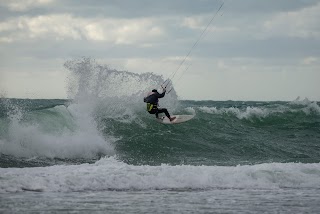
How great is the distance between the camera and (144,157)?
56.5ft

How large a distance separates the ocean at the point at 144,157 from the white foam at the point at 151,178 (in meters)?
0.02

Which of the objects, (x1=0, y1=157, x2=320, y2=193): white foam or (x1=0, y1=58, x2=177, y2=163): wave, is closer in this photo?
(x1=0, y1=157, x2=320, y2=193): white foam

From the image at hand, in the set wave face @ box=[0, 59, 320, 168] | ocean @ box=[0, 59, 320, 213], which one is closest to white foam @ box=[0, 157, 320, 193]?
ocean @ box=[0, 59, 320, 213]

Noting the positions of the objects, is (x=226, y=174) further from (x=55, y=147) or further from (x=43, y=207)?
(x=55, y=147)

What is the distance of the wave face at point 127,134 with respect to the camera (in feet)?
53.0

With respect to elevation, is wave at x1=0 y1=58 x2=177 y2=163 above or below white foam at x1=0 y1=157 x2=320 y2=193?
above

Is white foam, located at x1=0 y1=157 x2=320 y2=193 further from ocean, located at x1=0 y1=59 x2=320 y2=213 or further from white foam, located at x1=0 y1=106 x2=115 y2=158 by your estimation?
white foam, located at x1=0 y1=106 x2=115 y2=158

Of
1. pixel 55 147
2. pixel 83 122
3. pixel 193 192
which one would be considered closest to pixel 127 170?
pixel 193 192

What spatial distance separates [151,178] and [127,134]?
896 cm

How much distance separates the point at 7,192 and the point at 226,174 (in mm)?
5373

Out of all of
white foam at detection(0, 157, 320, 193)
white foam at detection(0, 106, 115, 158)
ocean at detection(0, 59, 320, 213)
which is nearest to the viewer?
ocean at detection(0, 59, 320, 213)

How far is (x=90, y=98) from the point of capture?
22469 mm

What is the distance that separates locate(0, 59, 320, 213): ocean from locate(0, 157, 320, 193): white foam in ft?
0.08

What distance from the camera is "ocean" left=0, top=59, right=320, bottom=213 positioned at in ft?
31.2
